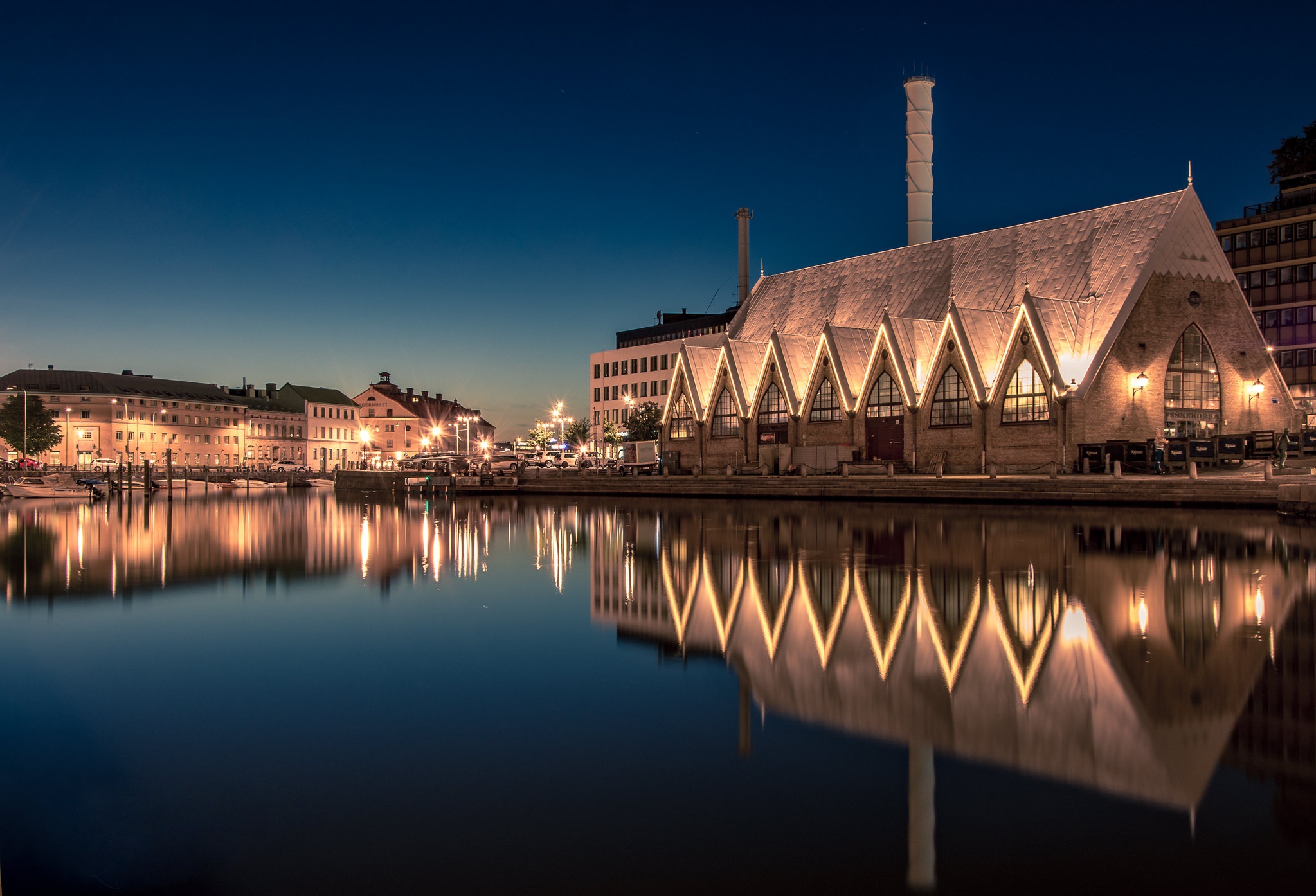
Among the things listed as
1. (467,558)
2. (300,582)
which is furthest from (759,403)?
(300,582)

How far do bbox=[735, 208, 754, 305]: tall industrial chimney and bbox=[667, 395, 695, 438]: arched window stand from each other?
17.9 meters

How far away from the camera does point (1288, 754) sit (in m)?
6.26

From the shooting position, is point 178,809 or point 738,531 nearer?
point 178,809

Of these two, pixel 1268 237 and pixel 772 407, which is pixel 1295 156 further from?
pixel 772 407

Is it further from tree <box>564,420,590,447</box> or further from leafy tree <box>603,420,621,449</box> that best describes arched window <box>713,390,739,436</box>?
tree <box>564,420,590,447</box>

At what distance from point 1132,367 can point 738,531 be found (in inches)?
1192

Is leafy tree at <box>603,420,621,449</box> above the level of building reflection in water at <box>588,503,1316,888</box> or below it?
above

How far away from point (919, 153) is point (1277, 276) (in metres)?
28.2

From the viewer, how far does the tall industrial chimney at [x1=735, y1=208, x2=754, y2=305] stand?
272ft

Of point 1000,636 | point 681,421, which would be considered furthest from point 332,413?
point 1000,636

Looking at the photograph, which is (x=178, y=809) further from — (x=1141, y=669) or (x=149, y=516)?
(x=149, y=516)

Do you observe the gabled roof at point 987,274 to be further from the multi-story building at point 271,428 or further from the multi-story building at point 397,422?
the multi-story building at point 271,428

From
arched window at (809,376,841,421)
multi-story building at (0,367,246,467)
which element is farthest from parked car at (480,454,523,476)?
multi-story building at (0,367,246,467)

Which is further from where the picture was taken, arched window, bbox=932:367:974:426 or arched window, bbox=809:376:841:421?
arched window, bbox=809:376:841:421
